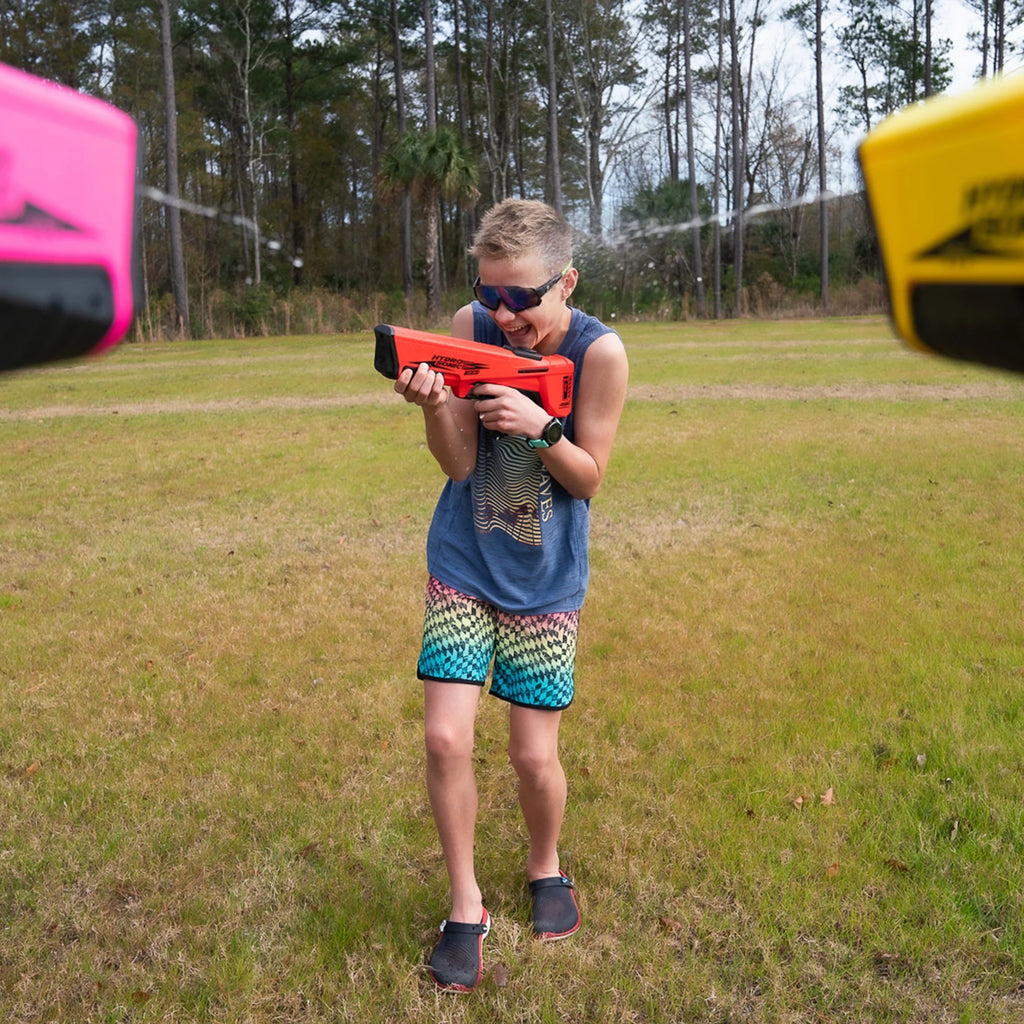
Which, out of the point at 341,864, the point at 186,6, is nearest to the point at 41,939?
the point at 341,864

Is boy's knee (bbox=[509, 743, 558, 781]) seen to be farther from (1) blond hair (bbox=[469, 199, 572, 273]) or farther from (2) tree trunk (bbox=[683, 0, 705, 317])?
(2) tree trunk (bbox=[683, 0, 705, 317])

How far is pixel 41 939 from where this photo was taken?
117 inches

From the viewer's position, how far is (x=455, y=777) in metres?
2.71

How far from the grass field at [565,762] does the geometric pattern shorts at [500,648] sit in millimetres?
775

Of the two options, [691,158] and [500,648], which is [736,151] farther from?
[500,648]

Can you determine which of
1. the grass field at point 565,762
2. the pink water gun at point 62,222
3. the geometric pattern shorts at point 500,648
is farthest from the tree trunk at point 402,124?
the pink water gun at point 62,222

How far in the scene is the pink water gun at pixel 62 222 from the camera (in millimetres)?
812

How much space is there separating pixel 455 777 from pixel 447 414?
98cm

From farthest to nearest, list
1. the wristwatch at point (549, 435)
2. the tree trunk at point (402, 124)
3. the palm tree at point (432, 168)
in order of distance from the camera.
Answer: the tree trunk at point (402, 124), the palm tree at point (432, 168), the wristwatch at point (549, 435)

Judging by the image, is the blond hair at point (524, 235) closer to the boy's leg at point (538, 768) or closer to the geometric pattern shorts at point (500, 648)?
the geometric pattern shorts at point (500, 648)

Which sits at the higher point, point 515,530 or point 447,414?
point 447,414

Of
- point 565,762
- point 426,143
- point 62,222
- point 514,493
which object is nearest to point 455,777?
point 514,493

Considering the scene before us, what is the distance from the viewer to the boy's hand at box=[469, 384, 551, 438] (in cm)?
255

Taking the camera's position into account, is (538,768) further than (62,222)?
Yes
